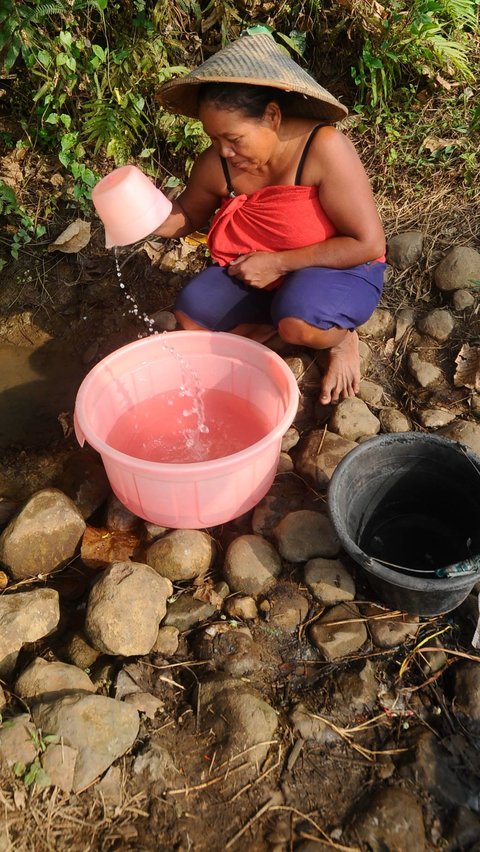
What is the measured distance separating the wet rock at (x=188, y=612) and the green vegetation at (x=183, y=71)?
1.87 m

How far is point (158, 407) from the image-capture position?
2318 millimetres

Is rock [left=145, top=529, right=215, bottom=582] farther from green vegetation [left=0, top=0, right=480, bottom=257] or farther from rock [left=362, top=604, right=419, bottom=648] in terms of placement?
green vegetation [left=0, top=0, right=480, bottom=257]

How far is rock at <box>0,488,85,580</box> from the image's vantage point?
1.91m

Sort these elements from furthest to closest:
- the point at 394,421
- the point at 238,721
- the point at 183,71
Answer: the point at 183,71
the point at 394,421
the point at 238,721

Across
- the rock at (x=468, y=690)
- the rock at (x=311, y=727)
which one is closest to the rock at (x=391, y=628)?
the rock at (x=468, y=690)

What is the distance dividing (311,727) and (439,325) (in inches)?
63.1

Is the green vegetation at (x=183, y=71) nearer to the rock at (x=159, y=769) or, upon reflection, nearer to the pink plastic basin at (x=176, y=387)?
the pink plastic basin at (x=176, y=387)

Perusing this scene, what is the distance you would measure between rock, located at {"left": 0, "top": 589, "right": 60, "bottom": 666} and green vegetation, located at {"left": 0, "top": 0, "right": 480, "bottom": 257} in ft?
5.67

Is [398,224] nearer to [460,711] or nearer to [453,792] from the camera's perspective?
[460,711]

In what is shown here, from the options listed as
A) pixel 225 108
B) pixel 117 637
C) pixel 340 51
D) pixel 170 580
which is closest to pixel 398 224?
pixel 340 51

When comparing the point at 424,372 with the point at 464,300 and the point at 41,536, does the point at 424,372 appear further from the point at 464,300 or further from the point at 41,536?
the point at 41,536

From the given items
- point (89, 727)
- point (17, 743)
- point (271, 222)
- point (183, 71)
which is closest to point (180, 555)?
point (89, 727)

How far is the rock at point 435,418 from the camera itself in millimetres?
2264

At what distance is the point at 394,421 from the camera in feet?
7.43
